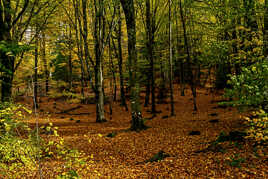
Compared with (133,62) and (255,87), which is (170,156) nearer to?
(255,87)

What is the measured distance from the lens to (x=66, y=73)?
2777cm

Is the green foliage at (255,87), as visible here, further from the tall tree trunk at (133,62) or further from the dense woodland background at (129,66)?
the tall tree trunk at (133,62)

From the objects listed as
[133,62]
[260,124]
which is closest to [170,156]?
[260,124]

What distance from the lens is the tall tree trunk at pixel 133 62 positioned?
9172 millimetres

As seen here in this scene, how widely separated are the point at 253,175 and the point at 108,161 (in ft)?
14.6

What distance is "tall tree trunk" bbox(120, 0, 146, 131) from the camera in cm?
917

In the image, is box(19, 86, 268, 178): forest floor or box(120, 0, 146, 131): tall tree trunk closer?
box(19, 86, 268, 178): forest floor

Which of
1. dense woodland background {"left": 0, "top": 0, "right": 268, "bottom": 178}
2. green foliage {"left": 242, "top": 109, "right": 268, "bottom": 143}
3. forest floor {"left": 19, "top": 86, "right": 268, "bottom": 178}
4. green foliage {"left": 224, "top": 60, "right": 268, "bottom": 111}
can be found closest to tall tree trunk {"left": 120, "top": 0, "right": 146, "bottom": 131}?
dense woodland background {"left": 0, "top": 0, "right": 268, "bottom": 178}

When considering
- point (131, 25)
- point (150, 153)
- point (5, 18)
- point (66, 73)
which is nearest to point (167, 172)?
point (150, 153)

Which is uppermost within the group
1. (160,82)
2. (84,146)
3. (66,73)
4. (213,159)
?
(66,73)

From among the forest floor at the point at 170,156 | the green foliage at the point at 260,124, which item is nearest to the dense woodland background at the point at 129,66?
the green foliage at the point at 260,124

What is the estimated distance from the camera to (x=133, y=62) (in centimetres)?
950

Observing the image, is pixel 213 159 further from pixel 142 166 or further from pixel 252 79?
pixel 252 79

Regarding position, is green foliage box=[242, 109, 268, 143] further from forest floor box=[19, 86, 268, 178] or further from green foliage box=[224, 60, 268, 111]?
forest floor box=[19, 86, 268, 178]
